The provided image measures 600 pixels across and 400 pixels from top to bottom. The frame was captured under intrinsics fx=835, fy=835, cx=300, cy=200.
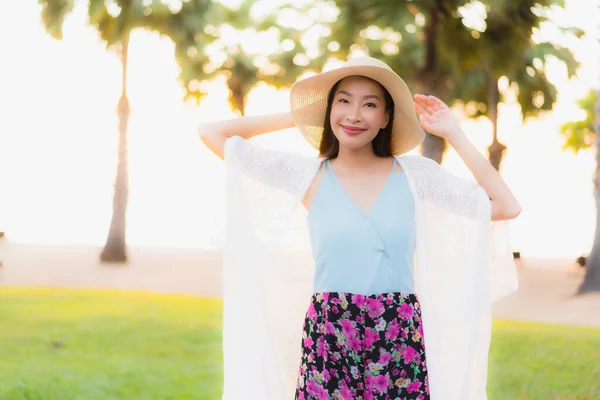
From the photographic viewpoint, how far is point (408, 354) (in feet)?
9.37

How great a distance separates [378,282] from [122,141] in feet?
65.4

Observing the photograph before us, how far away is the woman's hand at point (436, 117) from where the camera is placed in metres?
3.12

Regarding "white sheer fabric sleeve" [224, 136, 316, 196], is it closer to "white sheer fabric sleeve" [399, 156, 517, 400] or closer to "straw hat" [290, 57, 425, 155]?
"straw hat" [290, 57, 425, 155]

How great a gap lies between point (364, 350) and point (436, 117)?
3.04 ft

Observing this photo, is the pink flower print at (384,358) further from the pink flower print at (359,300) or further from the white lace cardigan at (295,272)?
the white lace cardigan at (295,272)

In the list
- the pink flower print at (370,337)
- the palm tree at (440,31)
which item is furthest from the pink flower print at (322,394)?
the palm tree at (440,31)

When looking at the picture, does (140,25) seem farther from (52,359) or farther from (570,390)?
(570,390)

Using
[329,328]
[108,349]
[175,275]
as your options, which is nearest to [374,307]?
[329,328]

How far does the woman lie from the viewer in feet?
9.34

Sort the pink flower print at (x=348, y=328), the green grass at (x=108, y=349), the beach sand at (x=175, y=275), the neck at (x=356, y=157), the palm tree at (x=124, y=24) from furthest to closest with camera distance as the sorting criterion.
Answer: the palm tree at (x=124, y=24) < the beach sand at (x=175, y=275) < the green grass at (x=108, y=349) < the neck at (x=356, y=157) < the pink flower print at (x=348, y=328)

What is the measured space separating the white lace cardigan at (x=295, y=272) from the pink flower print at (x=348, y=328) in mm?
527

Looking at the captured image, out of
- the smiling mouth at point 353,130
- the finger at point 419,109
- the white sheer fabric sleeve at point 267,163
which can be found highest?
the finger at point 419,109

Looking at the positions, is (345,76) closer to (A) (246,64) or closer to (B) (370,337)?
(B) (370,337)

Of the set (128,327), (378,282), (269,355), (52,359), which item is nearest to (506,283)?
(378,282)
